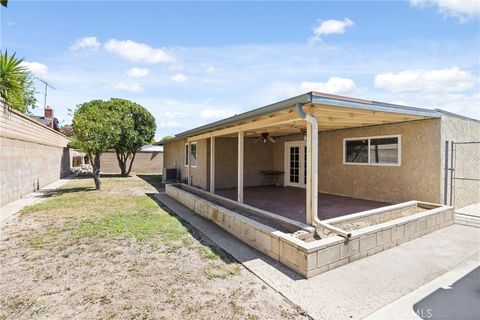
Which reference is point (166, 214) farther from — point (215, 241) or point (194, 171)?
point (194, 171)

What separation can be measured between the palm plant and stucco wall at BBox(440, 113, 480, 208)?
36.4 ft

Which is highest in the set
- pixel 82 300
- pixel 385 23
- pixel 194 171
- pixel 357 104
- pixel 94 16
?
pixel 94 16

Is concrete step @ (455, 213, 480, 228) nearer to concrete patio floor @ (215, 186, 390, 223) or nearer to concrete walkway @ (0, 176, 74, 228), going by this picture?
concrete patio floor @ (215, 186, 390, 223)

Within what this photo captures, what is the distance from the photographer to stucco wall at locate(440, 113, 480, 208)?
260 inches

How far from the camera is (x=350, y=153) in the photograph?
8.63m

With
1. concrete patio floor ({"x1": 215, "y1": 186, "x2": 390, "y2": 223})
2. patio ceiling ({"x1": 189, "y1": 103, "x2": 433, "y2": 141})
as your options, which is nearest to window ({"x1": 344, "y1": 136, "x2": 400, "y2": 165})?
patio ceiling ({"x1": 189, "y1": 103, "x2": 433, "y2": 141})

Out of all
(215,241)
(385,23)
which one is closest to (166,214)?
(215,241)

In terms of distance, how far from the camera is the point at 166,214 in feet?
23.5

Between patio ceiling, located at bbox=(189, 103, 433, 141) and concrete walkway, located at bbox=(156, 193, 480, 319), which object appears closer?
concrete walkway, located at bbox=(156, 193, 480, 319)

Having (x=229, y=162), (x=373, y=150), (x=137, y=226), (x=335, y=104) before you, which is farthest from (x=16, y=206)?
(x=373, y=150)

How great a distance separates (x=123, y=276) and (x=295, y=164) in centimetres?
857

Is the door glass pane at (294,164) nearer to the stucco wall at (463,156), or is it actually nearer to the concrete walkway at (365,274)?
the stucco wall at (463,156)

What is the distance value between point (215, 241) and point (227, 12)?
7584 millimetres

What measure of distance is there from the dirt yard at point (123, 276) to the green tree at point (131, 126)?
440 inches
